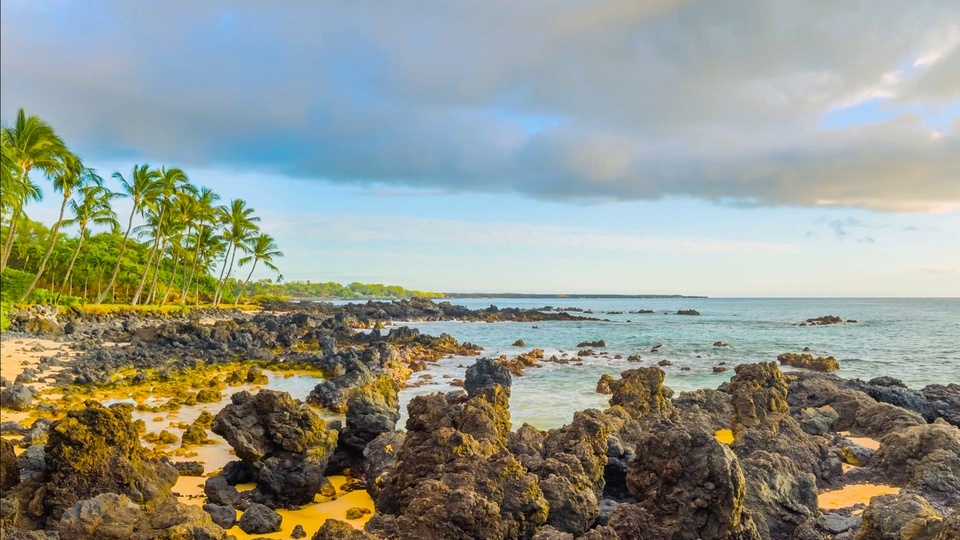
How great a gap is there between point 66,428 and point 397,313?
7010 cm

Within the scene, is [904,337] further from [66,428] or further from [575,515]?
[66,428]

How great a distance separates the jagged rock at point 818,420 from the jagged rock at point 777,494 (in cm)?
623

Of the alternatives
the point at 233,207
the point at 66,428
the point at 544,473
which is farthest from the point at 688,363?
the point at 233,207

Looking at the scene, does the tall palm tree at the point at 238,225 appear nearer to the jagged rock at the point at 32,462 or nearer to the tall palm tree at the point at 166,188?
the tall palm tree at the point at 166,188

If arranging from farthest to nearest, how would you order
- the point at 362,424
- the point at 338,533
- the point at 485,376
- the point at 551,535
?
the point at 485,376, the point at 362,424, the point at 551,535, the point at 338,533

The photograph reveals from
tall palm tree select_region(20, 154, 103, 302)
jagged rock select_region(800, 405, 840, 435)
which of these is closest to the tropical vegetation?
tall palm tree select_region(20, 154, 103, 302)

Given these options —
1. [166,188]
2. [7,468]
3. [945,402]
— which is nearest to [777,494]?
[7,468]

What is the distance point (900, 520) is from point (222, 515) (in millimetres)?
8387

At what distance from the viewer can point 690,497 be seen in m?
6.68

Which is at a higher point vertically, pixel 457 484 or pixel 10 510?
pixel 457 484

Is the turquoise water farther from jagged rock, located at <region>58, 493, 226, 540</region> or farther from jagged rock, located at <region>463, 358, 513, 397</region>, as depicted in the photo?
jagged rock, located at <region>58, 493, 226, 540</region>

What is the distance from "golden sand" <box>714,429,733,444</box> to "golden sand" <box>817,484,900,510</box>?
14.8 feet

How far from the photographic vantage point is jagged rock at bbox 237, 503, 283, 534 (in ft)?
25.3

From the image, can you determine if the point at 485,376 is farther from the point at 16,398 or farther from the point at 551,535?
the point at 551,535
